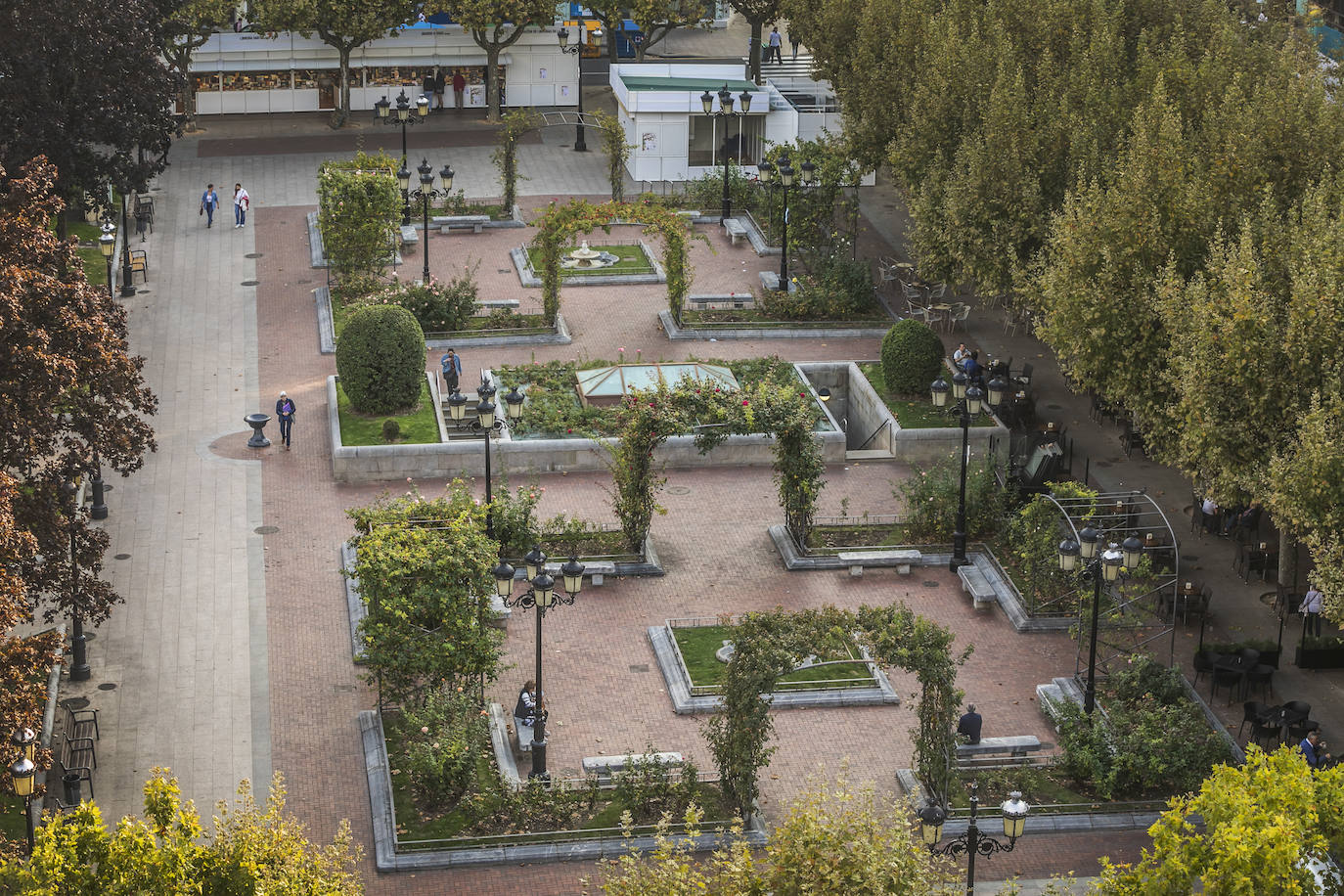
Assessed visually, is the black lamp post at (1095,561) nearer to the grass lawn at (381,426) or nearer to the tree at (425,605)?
the tree at (425,605)

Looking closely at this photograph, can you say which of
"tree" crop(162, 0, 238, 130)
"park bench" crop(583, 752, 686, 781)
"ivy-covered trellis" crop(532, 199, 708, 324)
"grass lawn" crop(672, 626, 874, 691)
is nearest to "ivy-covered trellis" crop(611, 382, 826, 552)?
"grass lawn" crop(672, 626, 874, 691)

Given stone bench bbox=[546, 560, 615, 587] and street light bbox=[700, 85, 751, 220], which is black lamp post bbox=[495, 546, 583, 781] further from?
street light bbox=[700, 85, 751, 220]

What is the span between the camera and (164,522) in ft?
111

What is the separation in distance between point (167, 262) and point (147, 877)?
3352cm

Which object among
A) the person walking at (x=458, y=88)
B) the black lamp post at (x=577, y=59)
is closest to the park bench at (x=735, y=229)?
the black lamp post at (x=577, y=59)

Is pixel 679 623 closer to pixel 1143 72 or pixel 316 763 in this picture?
pixel 316 763

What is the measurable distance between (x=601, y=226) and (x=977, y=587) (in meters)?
14.7

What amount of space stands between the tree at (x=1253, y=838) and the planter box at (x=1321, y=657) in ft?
35.1

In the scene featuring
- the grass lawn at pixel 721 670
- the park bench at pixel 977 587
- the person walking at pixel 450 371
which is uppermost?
the person walking at pixel 450 371

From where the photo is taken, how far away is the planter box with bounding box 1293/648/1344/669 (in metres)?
29.4

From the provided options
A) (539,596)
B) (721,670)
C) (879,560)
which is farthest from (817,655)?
(879,560)

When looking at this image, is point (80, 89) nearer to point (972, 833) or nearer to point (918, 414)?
point (918, 414)

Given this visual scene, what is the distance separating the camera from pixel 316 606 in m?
31.0

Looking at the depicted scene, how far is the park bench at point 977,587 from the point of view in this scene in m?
31.3
